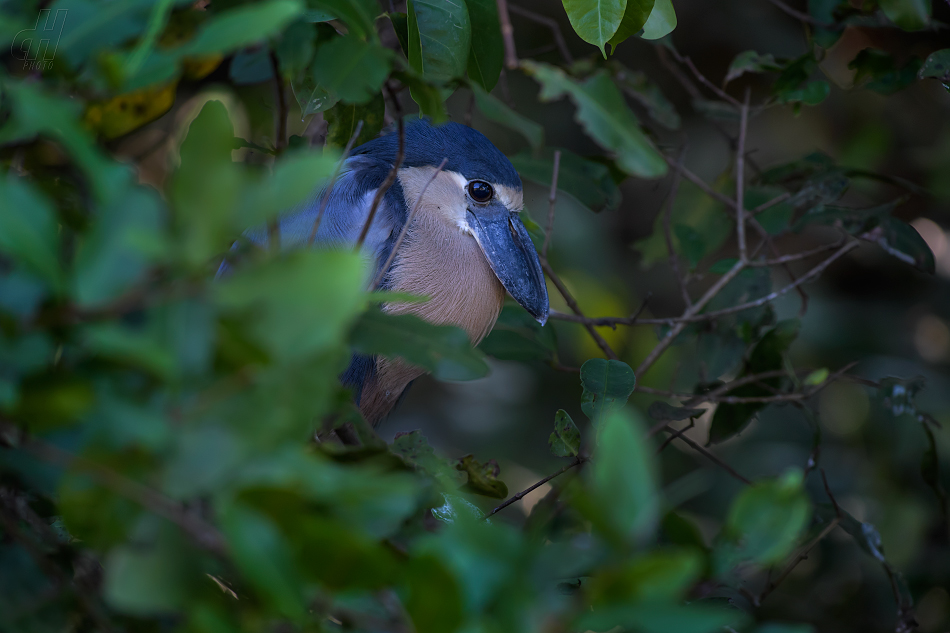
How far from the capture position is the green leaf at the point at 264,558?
0.36 meters

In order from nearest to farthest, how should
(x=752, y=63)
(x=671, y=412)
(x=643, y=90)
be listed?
(x=671, y=412) → (x=752, y=63) → (x=643, y=90)

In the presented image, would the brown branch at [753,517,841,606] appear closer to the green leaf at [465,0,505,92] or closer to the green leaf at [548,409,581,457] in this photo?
the green leaf at [548,409,581,457]

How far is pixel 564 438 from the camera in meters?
0.90

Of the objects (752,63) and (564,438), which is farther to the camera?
(752,63)

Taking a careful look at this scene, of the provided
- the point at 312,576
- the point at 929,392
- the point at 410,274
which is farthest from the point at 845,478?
the point at 312,576

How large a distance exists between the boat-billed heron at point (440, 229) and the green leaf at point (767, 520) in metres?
0.89

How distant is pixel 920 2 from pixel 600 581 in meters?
1.08

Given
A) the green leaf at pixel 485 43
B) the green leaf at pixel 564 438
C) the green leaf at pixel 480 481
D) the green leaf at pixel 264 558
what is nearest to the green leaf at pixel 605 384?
the green leaf at pixel 564 438

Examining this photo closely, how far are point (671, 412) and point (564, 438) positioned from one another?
194mm

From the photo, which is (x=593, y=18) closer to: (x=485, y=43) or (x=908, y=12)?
(x=485, y=43)

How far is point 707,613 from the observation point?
37 cm

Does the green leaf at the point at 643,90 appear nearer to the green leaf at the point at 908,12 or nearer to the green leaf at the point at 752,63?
the green leaf at the point at 752,63

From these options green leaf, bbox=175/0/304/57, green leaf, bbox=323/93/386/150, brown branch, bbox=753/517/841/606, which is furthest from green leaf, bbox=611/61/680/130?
green leaf, bbox=175/0/304/57

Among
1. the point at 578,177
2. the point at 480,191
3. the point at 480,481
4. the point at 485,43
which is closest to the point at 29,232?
the point at 480,481
